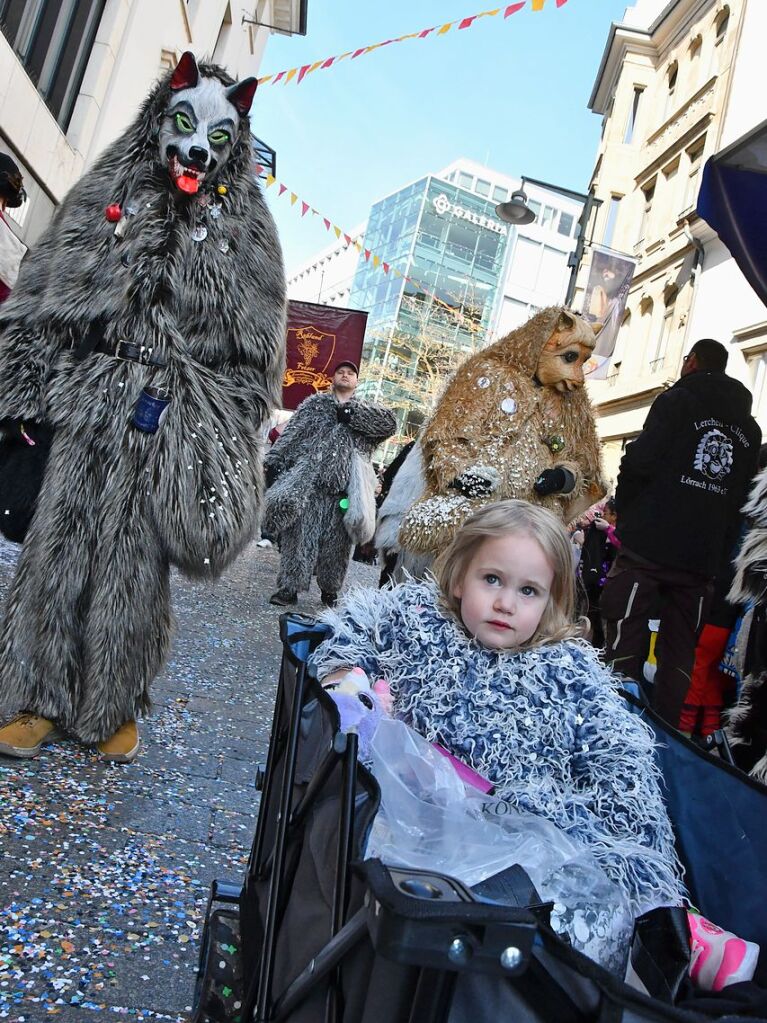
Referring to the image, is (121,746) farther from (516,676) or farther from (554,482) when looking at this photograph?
(554,482)

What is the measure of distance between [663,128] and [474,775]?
22.4 meters

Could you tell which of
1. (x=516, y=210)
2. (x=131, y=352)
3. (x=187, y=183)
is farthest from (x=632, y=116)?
(x=131, y=352)

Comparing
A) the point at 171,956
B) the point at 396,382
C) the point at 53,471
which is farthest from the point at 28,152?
the point at 396,382

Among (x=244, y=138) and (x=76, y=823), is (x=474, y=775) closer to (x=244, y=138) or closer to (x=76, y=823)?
(x=76, y=823)

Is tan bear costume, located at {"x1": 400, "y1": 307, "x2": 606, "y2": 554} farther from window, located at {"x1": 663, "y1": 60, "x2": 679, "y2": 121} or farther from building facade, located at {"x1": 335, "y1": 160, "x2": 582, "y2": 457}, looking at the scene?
building facade, located at {"x1": 335, "y1": 160, "x2": 582, "y2": 457}

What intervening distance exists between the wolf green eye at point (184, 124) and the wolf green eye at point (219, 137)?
69mm

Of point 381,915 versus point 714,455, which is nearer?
point 381,915

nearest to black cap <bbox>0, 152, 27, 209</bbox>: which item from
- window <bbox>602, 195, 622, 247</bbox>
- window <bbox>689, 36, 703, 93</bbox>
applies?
window <bbox>689, 36, 703, 93</bbox>

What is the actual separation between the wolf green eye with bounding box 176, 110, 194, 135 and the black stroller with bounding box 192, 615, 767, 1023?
191cm

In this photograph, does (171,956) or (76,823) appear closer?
(171,956)

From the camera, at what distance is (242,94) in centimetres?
312

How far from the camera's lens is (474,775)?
5.65 feet

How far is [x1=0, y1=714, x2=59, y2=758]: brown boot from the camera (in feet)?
8.66

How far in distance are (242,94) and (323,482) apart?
4.09 metres
